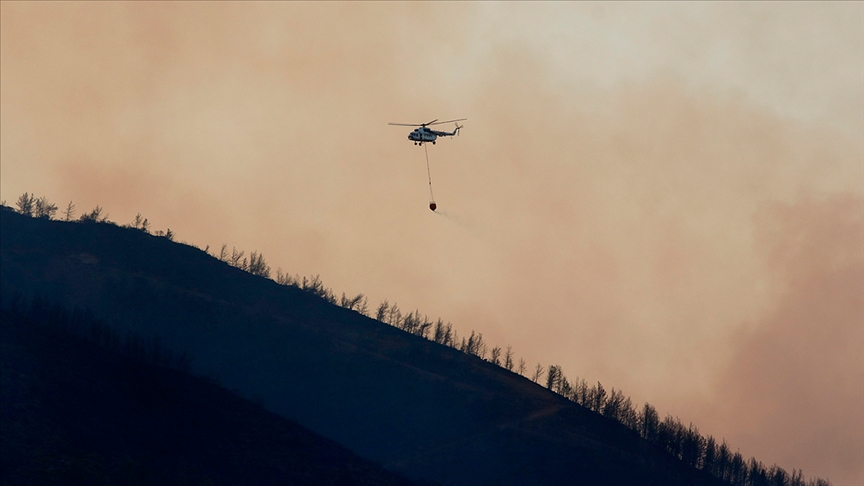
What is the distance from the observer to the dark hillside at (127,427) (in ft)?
391

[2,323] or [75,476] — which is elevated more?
[2,323]

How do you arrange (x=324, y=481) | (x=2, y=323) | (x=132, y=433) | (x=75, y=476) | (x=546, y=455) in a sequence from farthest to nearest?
(x=546, y=455) < (x=2, y=323) < (x=324, y=481) < (x=132, y=433) < (x=75, y=476)

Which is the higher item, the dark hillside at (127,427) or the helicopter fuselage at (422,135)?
the helicopter fuselage at (422,135)

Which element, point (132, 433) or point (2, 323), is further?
point (2, 323)

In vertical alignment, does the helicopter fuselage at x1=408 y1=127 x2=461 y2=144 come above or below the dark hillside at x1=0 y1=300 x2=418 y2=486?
above

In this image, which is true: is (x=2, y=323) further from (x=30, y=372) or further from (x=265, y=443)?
(x=265, y=443)

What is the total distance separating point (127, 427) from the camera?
13738 cm

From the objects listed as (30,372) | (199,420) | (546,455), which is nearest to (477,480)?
(546,455)

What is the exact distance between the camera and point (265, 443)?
506ft

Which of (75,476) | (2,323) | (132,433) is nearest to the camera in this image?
(75,476)

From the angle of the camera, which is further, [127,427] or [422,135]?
[127,427]

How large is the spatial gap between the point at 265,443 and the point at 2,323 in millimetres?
51147

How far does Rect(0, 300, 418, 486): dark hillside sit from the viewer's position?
A: 119 m

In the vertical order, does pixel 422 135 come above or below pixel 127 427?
above
